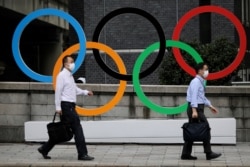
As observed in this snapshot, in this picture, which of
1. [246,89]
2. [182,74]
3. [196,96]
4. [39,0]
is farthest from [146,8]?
[39,0]

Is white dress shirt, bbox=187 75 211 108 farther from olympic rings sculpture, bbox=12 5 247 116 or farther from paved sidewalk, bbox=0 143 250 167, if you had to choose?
olympic rings sculpture, bbox=12 5 247 116

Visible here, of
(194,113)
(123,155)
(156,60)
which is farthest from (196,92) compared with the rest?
(156,60)

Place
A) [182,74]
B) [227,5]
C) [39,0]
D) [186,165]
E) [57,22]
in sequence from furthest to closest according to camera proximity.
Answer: [57,22] → [39,0] → [227,5] → [182,74] → [186,165]

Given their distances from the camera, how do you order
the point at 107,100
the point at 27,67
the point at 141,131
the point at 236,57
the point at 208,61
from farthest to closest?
1. the point at 208,61
2. the point at 27,67
3. the point at 107,100
4. the point at 236,57
5. the point at 141,131

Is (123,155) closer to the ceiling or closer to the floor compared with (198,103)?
closer to the floor

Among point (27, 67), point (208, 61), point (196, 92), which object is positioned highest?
point (208, 61)

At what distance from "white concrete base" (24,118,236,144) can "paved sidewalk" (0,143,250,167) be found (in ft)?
0.54

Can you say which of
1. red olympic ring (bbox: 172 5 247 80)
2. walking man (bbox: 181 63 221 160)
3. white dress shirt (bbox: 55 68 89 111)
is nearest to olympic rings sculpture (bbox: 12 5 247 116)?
red olympic ring (bbox: 172 5 247 80)

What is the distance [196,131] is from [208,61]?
342cm

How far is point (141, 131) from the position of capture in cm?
1360

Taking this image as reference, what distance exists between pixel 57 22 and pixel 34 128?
24.4m

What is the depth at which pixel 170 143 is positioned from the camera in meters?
13.6

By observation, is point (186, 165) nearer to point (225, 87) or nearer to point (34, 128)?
point (225, 87)

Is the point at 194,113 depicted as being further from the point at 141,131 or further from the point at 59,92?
the point at 59,92
